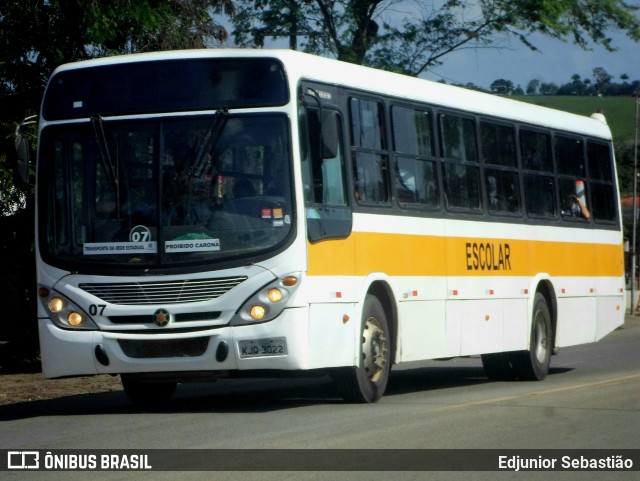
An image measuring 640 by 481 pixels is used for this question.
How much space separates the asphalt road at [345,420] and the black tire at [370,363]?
7.9 inches

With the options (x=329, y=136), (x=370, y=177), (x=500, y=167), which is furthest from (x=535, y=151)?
(x=329, y=136)

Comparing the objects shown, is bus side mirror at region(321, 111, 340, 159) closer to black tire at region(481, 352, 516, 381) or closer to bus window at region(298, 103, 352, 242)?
bus window at region(298, 103, 352, 242)

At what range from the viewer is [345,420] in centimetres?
1151

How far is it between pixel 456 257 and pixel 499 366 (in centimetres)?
287

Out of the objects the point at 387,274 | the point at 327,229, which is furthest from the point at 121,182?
the point at 387,274

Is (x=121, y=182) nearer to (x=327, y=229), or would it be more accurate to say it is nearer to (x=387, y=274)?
(x=327, y=229)

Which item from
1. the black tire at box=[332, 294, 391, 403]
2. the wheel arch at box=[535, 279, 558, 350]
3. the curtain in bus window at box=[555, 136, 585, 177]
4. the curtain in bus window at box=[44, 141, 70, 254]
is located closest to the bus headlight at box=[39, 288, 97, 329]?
the curtain in bus window at box=[44, 141, 70, 254]

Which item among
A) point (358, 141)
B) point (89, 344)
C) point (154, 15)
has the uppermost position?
point (154, 15)

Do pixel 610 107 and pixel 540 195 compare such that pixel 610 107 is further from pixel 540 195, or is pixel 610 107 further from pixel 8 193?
pixel 540 195

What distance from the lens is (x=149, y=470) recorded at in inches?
345

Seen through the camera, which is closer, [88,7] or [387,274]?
[387,274]

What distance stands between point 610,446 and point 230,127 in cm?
439

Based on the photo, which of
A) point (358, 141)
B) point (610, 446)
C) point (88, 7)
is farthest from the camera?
point (88, 7)

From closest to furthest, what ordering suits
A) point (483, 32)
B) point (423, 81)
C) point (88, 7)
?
1. point (423, 81)
2. point (88, 7)
3. point (483, 32)
